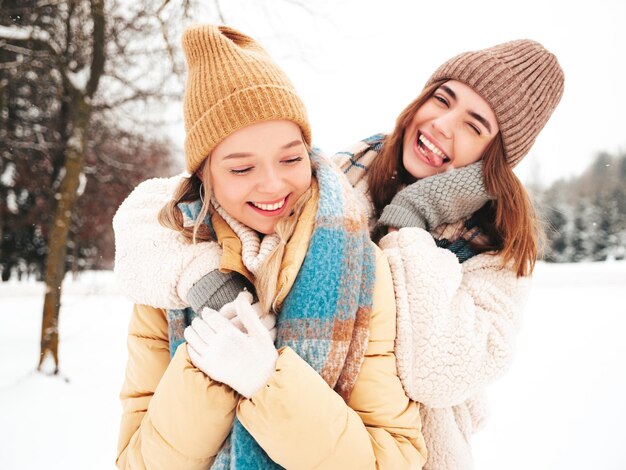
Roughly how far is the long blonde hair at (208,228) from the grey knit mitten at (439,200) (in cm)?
43

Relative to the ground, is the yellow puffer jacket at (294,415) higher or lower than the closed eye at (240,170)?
lower

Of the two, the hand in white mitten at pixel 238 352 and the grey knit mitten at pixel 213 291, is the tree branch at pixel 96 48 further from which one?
the hand in white mitten at pixel 238 352

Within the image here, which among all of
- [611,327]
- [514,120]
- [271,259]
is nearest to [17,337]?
[271,259]

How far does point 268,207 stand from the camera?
4.31 ft

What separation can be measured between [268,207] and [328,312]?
15.5 inches

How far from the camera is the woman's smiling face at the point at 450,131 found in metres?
1.65

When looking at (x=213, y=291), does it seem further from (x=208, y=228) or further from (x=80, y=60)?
(x=80, y=60)

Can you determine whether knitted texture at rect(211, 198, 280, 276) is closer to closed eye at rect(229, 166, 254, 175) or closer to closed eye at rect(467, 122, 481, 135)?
closed eye at rect(229, 166, 254, 175)

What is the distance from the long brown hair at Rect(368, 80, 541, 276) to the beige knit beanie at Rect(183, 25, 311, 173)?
1.98ft

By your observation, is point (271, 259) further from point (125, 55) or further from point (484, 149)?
point (125, 55)

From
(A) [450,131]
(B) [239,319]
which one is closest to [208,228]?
(B) [239,319]

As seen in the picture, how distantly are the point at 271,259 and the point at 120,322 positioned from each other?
6.75 meters

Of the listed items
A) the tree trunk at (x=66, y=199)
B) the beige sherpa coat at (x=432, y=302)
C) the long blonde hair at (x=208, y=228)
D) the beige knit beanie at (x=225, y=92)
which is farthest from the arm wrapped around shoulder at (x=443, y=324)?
the tree trunk at (x=66, y=199)

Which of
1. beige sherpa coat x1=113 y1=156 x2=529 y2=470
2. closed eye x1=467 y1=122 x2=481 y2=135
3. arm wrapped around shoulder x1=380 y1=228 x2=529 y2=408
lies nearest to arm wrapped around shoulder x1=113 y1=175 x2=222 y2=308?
beige sherpa coat x1=113 y1=156 x2=529 y2=470
